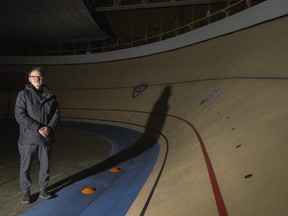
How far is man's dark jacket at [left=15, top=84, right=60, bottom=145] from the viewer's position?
407 cm

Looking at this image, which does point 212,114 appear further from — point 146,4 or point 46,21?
point 46,21

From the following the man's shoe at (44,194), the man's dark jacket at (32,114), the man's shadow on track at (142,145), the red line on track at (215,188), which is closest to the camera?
the red line on track at (215,188)

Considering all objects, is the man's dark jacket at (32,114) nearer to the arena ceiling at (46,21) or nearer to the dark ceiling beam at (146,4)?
the arena ceiling at (46,21)

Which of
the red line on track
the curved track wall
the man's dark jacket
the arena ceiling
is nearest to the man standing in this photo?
the man's dark jacket

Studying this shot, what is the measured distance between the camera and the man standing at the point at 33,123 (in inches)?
161

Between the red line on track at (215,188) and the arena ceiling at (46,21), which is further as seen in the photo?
the arena ceiling at (46,21)

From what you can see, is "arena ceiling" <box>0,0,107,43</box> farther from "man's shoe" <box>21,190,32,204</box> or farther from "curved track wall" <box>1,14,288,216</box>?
"man's shoe" <box>21,190,32,204</box>

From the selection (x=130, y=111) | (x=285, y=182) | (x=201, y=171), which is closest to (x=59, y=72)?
(x=130, y=111)

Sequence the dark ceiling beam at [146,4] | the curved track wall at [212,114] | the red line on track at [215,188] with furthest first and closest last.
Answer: the dark ceiling beam at [146,4]
the curved track wall at [212,114]
the red line on track at [215,188]

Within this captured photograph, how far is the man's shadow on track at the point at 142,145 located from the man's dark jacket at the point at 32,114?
932mm

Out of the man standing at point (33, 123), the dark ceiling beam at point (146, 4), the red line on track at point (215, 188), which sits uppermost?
the dark ceiling beam at point (146, 4)

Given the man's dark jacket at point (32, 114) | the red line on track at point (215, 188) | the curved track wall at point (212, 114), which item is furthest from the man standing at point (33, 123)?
the red line on track at point (215, 188)

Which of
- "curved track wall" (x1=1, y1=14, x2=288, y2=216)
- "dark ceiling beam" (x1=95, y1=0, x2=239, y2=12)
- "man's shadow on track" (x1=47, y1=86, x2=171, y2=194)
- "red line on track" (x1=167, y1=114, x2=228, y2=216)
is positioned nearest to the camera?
"red line on track" (x1=167, y1=114, x2=228, y2=216)

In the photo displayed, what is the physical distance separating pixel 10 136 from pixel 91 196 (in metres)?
6.66
